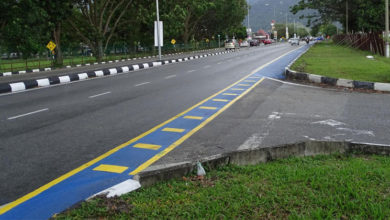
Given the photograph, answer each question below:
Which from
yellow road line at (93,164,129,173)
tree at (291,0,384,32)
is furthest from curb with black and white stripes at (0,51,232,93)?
tree at (291,0,384,32)

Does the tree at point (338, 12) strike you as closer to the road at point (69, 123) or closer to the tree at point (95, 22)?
the tree at point (95, 22)

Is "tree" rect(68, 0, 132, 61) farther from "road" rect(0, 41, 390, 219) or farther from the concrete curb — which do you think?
the concrete curb

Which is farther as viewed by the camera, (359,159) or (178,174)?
(359,159)

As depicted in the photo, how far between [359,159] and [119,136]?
3797 mm

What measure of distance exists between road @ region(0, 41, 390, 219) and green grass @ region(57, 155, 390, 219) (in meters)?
1.16

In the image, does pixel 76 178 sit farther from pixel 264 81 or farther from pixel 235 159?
pixel 264 81

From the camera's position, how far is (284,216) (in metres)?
3.48

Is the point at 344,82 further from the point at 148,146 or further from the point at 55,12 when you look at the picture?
the point at 55,12

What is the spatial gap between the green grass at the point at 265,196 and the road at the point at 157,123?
45.7 inches

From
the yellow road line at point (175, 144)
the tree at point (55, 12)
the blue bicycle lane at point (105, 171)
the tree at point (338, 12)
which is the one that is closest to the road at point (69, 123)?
the blue bicycle lane at point (105, 171)

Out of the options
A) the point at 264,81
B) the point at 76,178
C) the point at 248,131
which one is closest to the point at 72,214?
the point at 76,178

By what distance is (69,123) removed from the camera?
8039mm

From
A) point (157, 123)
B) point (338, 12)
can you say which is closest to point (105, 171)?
point (157, 123)

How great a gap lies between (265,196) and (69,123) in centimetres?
525
